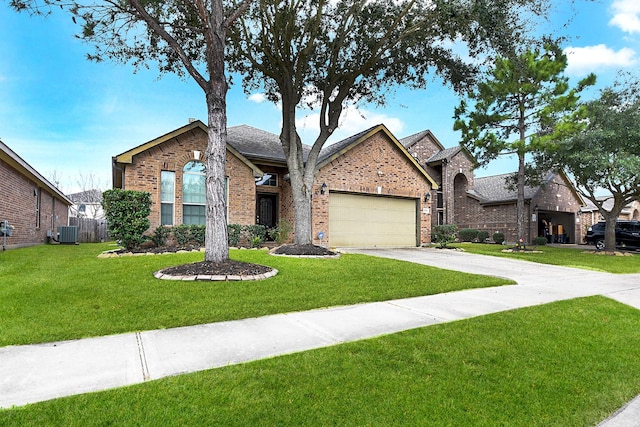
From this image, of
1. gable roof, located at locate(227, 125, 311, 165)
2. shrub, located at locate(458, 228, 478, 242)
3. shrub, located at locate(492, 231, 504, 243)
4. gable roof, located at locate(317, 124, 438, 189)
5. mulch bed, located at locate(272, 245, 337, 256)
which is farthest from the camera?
shrub, located at locate(458, 228, 478, 242)

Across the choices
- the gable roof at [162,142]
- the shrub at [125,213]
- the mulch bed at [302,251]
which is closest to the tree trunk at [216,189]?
the mulch bed at [302,251]

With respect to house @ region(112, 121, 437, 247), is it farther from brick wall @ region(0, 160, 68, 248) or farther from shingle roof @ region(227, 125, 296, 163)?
brick wall @ region(0, 160, 68, 248)

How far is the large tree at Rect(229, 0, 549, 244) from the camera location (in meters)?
10.7

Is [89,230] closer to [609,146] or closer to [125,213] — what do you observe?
[125,213]

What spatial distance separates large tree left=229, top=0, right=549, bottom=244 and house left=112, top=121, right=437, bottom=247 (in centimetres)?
219

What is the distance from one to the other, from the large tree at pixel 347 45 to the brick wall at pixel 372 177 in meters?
2.00

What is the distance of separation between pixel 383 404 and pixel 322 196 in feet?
39.3

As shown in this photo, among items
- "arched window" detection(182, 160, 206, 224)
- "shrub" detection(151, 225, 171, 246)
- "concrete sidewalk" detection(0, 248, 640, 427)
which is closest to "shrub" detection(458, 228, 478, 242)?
"arched window" detection(182, 160, 206, 224)

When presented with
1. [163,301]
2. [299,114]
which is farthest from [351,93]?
[163,301]

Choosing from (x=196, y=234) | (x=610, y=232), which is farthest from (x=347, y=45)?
(x=610, y=232)

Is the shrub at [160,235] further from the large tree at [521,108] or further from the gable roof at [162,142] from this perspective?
the large tree at [521,108]

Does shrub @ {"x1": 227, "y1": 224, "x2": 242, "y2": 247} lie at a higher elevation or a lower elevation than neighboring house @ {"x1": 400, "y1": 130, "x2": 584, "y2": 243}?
lower

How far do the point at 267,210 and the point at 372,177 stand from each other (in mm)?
4885

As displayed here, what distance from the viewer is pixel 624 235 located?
20359mm
